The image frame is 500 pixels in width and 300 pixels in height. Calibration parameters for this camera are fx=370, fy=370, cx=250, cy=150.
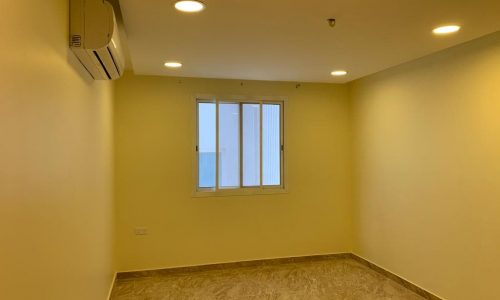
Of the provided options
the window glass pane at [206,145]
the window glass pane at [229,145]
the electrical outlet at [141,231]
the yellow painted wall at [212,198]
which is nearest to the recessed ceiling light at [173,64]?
the yellow painted wall at [212,198]

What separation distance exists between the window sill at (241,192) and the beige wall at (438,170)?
3.70 ft

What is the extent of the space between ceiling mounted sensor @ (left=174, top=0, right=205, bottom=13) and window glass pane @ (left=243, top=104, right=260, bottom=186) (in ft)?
8.23

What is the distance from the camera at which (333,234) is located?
4.98 meters

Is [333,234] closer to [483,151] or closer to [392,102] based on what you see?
[392,102]

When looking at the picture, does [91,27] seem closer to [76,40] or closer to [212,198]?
[76,40]

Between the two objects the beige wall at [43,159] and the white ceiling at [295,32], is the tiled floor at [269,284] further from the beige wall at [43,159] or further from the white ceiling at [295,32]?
the white ceiling at [295,32]

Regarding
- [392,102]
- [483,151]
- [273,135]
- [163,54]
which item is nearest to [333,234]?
[273,135]

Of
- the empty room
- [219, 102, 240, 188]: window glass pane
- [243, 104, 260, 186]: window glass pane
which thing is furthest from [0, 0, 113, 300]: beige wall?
[243, 104, 260, 186]: window glass pane

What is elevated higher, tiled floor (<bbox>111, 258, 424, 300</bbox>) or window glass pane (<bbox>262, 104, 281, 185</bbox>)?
window glass pane (<bbox>262, 104, 281, 185</bbox>)

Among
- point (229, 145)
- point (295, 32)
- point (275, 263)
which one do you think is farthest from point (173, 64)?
point (275, 263)

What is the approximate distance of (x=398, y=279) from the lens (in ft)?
13.3

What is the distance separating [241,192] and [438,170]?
2233 millimetres

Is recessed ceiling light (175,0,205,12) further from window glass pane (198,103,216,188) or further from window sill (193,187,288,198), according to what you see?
window sill (193,187,288,198)

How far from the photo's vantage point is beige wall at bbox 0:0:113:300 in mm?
1096
